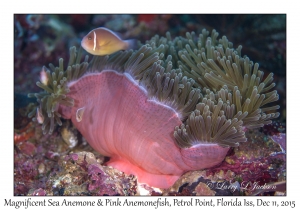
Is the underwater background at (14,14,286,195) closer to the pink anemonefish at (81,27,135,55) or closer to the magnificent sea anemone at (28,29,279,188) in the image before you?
the magnificent sea anemone at (28,29,279,188)

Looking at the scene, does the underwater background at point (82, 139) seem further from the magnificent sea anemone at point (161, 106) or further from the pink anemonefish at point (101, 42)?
the pink anemonefish at point (101, 42)

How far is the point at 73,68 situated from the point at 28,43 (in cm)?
275

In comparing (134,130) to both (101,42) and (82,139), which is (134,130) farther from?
(82,139)

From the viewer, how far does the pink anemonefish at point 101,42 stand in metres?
2.93

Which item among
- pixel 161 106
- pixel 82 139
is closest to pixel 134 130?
pixel 161 106

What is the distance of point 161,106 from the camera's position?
103 inches

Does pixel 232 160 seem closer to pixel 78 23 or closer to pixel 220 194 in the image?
pixel 220 194

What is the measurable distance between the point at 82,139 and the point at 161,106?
5.66 feet

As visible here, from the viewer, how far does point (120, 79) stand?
116 inches

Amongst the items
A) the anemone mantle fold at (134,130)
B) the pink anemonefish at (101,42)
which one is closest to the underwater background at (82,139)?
the anemone mantle fold at (134,130)

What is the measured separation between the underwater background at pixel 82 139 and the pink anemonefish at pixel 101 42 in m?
1.11

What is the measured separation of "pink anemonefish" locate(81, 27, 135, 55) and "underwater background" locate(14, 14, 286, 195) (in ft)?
3.63

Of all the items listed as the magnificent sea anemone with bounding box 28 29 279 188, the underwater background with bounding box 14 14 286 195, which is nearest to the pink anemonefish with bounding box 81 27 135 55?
the magnificent sea anemone with bounding box 28 29 279 188

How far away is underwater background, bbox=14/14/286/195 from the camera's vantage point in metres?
2.77
